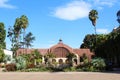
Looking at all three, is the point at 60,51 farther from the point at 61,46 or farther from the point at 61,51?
the point at 61,46

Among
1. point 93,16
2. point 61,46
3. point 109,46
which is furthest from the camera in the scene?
point 61,46

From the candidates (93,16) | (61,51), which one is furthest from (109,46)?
(61,51)

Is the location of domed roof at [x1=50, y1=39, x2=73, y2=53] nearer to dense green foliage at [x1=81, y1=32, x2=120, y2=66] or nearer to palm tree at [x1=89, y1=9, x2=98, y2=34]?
palm tree at [x1=89, y1=9, x2=98, y2=34]

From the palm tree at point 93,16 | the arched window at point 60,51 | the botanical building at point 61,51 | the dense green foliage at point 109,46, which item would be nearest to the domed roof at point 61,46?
the botanical building at point 61,51

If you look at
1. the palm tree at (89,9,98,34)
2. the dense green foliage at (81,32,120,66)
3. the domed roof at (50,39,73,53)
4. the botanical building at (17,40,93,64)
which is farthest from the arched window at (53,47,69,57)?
the dense green foliage at (81,32,120,66)

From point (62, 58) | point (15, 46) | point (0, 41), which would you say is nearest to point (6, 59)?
point (0, 41)

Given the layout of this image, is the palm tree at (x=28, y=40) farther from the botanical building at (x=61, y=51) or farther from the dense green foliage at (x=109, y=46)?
the dense green foliage at (x=109, y=46)

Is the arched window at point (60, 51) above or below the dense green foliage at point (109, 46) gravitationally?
above

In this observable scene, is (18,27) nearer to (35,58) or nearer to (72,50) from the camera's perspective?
(35,58)

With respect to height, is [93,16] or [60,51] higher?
[93,16]

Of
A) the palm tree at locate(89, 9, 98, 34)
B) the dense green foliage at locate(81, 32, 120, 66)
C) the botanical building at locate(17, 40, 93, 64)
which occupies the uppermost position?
the palm tree at locate(89, 9, 98, 34)

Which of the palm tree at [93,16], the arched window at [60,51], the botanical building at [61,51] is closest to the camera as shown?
the palm tree at [93,16]

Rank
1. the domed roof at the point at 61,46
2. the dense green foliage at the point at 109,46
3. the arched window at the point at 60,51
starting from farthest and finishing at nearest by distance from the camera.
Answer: the arched window at the point at 60,51 → the domed roof at the point at 61,46 → the dense green foliage at the point at 109,46

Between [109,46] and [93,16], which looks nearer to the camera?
[109,46]
